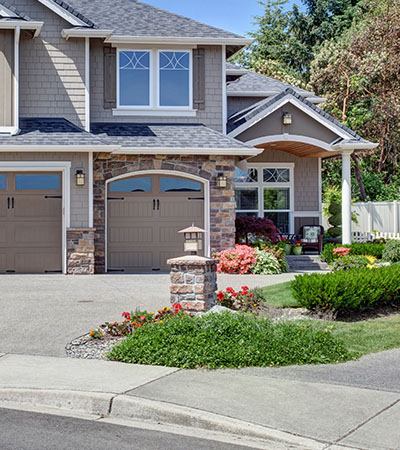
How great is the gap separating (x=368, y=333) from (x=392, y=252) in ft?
33.6

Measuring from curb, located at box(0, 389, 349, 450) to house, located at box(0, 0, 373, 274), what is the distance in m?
10.7

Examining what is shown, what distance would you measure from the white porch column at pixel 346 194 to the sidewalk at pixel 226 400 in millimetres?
12720

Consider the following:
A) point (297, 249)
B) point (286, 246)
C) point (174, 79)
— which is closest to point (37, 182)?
point (174, 79)

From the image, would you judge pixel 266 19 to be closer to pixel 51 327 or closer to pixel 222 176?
pixel 222 176

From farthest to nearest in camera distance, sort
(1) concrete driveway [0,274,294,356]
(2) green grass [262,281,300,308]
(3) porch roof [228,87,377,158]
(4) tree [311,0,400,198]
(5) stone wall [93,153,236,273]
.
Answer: (4) tree [311,0,400,198] < (3) porch roof [228,87,377,158] < (5) stone wall [93,153,236,273] < (2) green grass [262,281,300,308] < (1) concrete driveway [0,274,294,356]

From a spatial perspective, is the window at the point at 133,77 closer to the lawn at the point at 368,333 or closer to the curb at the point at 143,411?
the lawn at the point at 368,333

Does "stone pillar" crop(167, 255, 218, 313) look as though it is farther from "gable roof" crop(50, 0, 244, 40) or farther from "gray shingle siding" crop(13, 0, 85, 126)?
"gable roof" crop(50, 0, 244, 40)

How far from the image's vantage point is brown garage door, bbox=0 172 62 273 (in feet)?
56.5

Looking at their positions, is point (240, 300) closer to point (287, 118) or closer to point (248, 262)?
point (248, 262)

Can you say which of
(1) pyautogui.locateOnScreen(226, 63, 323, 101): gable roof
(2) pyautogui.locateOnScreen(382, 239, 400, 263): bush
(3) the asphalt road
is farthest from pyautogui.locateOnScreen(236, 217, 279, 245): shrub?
(3) the asphalt road

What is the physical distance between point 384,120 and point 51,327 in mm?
27211

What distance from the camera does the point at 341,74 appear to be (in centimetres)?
3269

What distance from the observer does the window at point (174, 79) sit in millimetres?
19062

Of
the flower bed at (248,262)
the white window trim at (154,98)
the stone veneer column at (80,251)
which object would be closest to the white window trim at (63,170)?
the stone veneer column at (80,251)
